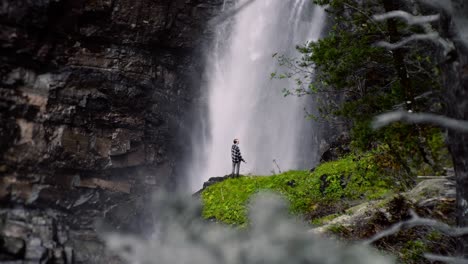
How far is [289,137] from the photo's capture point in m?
24.7

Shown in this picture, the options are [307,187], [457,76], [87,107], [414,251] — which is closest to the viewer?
[457,76]

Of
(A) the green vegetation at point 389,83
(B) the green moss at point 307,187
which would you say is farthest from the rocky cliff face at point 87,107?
(A) the green vegetation at point 389,83

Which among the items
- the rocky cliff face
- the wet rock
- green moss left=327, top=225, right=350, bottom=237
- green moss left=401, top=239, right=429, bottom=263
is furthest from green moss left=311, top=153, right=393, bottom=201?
the wet rock

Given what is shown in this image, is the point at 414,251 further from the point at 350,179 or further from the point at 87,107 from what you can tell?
the point at 87,107

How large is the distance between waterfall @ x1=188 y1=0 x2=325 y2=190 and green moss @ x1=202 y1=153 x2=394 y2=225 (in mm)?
7880

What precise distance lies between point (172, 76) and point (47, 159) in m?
9.49

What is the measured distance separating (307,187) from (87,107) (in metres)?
15.7

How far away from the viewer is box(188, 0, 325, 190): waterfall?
24.2m

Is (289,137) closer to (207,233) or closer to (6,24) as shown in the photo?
(6,24)

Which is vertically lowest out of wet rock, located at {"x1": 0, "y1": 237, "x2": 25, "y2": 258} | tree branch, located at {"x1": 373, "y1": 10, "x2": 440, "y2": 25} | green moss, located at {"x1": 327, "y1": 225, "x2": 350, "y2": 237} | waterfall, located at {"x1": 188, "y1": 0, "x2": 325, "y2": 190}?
wet rock, located at {"x1": 0, "y1": 237, "x2": 25, "y2": 258}

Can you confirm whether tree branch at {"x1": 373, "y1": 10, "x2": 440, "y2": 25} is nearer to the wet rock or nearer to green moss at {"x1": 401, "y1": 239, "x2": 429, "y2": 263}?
green moss at {"x1": 401, "y1": 239, "x2": 429, "y2": 263}

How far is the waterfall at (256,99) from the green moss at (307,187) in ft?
25.9

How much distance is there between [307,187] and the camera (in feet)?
45.6

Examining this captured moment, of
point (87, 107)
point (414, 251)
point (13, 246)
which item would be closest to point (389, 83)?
point (414, 251)
